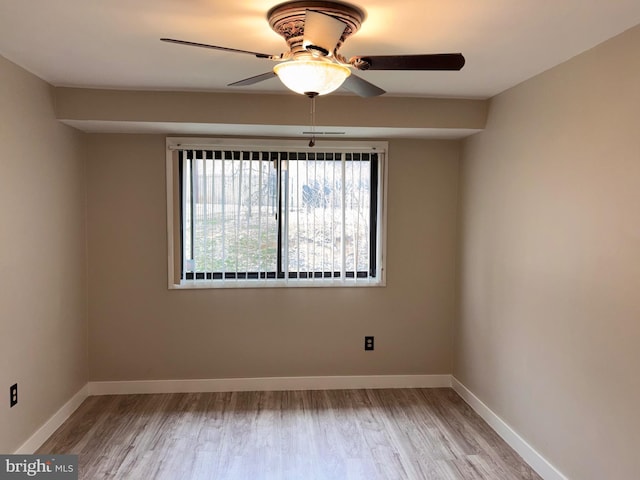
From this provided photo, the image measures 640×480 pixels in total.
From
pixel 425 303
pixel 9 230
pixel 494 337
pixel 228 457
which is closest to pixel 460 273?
pixel 425 303

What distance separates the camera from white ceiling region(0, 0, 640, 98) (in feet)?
5.91

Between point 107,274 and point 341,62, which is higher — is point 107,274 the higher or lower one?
the lower one

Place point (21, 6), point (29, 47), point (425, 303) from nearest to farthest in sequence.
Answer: point (21, 6) → point (29, 47) → point (425, 303)

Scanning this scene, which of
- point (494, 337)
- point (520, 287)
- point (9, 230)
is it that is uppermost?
point (9, 230)

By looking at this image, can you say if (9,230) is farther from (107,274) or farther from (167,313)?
(167,313)

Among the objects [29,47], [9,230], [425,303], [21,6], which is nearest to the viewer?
[21,6]

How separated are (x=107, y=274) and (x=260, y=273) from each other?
1.21 meters

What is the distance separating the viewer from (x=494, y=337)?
3.15 metres

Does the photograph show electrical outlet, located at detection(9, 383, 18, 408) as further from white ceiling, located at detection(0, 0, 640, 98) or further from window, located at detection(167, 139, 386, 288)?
white ceiling, located at detection(0, 0, 640, 98)

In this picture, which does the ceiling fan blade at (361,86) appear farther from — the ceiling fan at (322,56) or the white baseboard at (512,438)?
the white baseboard at (512,438)

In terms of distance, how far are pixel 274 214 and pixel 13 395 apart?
2.06 meters

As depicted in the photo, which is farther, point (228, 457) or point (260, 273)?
point (260, 273)

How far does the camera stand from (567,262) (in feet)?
7.78

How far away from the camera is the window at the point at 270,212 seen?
3.56 metres
